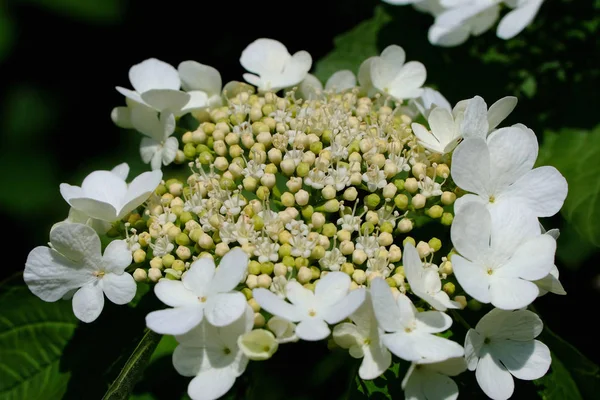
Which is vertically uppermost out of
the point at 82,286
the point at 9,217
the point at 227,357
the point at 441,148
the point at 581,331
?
the point at 441,148

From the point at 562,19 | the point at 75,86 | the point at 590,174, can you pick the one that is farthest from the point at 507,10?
the point at 75,86

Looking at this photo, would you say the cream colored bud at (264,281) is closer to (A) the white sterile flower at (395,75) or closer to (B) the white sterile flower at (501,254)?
(B) the white sterile flower at (501,254)

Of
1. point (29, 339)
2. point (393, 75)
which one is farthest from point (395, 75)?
point (29, 339)

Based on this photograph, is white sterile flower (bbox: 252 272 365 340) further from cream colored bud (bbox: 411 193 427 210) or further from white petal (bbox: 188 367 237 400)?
cream colored bud (bbox: 411 193 427 210)

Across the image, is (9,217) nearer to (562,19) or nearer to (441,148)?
(441,148)

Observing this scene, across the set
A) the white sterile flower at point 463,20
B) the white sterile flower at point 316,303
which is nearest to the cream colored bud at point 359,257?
the white sterile flower at point 316,303

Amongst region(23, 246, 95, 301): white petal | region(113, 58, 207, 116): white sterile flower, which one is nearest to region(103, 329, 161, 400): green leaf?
region(23, 246, 95, 301): white petal
